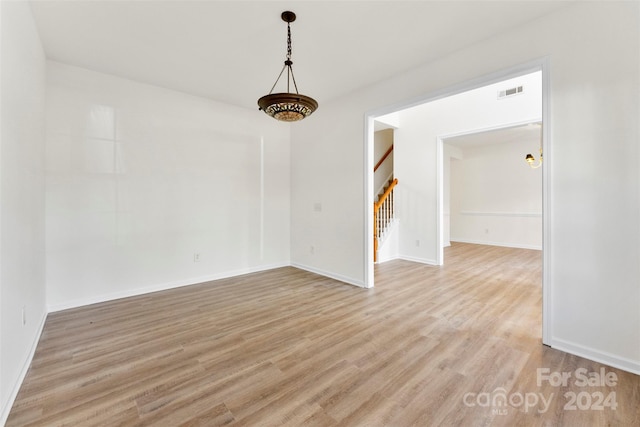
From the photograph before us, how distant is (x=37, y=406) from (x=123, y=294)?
6.57 ft

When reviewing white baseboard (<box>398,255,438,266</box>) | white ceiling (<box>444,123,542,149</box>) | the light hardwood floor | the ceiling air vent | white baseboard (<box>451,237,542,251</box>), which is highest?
the ceiling air vent

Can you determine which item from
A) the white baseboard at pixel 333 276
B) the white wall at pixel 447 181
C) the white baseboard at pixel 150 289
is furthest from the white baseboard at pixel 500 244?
the white baseboard at pixel 150 289

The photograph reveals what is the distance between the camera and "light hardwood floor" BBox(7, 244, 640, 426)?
1.52m

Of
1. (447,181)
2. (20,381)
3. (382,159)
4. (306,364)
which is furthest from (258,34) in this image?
(447,181)

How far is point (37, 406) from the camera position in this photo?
1.58 m

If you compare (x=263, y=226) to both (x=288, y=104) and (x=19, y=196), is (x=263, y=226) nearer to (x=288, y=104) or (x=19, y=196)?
(x=288, y=104)

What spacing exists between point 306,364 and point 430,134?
15.9ft

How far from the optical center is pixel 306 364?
1.99 m

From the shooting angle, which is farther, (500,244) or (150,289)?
(500,244)

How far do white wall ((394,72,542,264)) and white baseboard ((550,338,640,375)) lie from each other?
3048mm

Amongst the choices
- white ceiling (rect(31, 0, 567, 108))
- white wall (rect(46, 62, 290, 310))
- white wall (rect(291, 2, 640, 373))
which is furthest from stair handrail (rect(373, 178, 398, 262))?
white wall (rect(291, 2, 640, 373))

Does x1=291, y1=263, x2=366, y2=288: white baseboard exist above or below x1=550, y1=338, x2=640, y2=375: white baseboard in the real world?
above

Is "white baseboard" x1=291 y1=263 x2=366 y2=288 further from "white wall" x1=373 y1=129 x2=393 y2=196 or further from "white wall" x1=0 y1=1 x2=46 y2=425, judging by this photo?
"white wall" x1=373 y1=129 x2=393 y2=196

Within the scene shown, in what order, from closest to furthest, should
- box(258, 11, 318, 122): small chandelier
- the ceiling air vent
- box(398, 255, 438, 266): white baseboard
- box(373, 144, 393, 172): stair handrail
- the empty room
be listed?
1. the empty room
2. box(258, 11, 318, 122): small chandelier
3. the ceiling air vent
4. box(398, 255, 438, 266): white baseboard
5. box(373, 144, 393, 172): stair handrail
